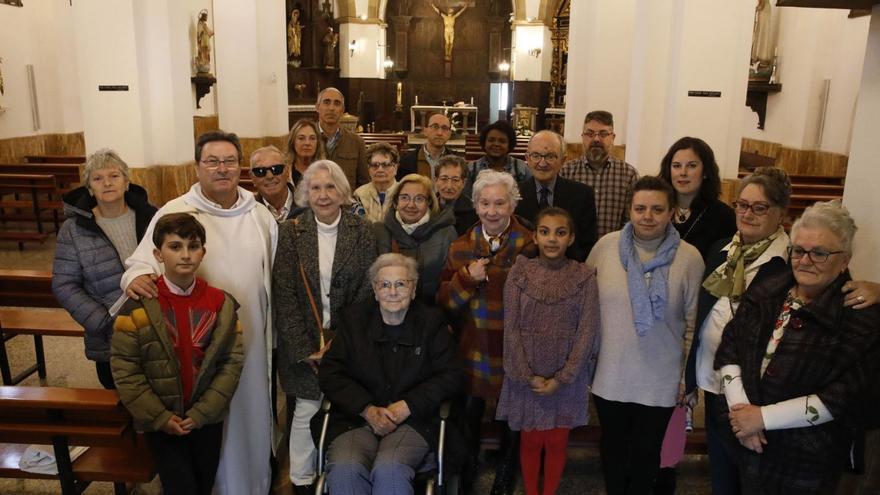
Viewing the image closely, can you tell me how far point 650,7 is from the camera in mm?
6672

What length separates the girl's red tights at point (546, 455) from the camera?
2816 millimetres

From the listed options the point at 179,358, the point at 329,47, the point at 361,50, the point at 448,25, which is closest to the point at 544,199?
the point at 179,358

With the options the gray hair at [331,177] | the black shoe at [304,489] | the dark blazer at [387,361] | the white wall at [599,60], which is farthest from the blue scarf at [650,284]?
the white wall at [599,60]

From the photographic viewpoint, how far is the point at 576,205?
11.5 feet

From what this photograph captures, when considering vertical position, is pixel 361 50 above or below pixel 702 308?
above

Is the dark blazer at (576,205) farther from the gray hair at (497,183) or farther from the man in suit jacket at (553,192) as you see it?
the gray hair at (497,183)

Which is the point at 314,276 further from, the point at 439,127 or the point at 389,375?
the point at 439,127

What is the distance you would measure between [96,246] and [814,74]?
10.6 m

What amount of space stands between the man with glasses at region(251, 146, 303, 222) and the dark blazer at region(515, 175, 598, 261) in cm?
131

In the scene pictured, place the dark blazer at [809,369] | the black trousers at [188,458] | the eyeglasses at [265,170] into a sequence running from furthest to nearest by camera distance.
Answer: the eyeglasses at [265,170] < the black trousers at [188,458] < the dark blazer at [809,369]

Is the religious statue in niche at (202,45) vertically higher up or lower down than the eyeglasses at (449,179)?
higher up

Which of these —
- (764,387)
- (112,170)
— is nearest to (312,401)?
(112,170)

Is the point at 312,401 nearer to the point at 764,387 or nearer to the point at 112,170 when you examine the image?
the point at 112,170

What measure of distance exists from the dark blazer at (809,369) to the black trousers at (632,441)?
42 cm
